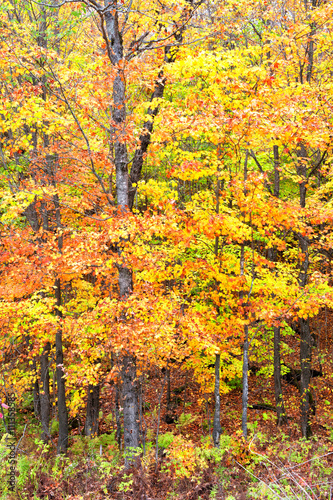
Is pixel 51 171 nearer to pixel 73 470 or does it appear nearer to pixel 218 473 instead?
pixel 73 470

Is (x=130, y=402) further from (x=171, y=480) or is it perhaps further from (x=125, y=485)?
(x=125, y=485)

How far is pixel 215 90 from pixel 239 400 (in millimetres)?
13596

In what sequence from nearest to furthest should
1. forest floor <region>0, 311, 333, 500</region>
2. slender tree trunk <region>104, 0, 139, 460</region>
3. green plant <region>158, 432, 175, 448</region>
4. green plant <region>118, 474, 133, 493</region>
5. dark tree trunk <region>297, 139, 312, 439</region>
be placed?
forest floor <region>0, 311, 333, 500</region> → green plant <region>118, 474, 133, 493</region> → slender tree trunk <region>104, 0, 139, 460</region> → green plant <region>158, 432, 175, 448</region> → dark tree trunk <region>297, 139, 312, 439</region>

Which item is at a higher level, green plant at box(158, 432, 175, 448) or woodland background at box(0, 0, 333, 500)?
woodland background at box(0, 0, 333, 500)

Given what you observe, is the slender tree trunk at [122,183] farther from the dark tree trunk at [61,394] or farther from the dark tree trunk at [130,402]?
the dark tree trunk at [61,394]

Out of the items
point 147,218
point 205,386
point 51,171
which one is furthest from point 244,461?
point 51,171

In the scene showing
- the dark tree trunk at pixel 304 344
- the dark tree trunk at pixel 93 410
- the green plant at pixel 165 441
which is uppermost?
the dark tree trunk at pixel 304 344

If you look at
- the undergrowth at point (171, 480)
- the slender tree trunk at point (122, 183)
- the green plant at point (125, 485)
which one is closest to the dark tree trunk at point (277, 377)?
the undergrowth at point (171, 480)

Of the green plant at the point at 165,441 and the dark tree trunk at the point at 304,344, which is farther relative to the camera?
the dark tree trunk at the point at 304,344

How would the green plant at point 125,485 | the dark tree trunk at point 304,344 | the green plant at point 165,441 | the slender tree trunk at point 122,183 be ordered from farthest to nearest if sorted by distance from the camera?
1. the dark tree trunk at point 304,344
2. the green plant at point 165,441
3. the slender tree trunk at point 122,183
4. the green plant at point 125,485

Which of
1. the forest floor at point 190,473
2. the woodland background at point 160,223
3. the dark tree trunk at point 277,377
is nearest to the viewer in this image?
the forest floor at point 190,473

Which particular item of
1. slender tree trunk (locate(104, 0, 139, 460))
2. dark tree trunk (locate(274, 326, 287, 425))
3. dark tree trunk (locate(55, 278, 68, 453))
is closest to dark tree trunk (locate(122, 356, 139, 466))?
slender tree trunk (locate(104, 0, 139, 460))

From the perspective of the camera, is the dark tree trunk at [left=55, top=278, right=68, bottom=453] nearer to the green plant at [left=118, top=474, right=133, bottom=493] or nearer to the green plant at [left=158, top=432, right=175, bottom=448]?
the green plant at [left=158, top=432, right=175, bottom=448]

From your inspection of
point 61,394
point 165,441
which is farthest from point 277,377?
point 61,394
